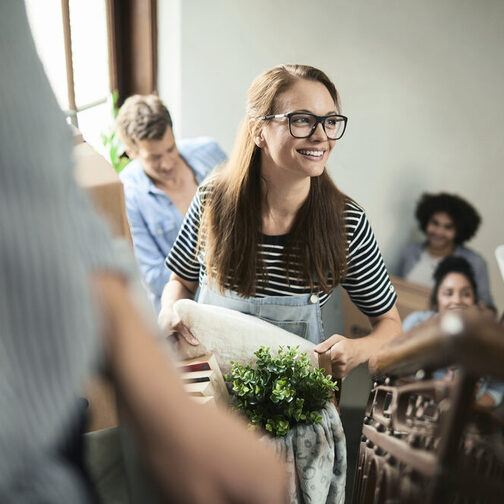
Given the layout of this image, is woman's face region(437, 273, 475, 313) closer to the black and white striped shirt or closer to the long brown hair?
the black and white striped shirt

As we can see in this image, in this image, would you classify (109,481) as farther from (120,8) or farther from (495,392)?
(120,8)

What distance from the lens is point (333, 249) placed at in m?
1.34

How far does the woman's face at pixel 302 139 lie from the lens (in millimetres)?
1269

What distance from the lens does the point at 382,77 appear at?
3213 millimetres

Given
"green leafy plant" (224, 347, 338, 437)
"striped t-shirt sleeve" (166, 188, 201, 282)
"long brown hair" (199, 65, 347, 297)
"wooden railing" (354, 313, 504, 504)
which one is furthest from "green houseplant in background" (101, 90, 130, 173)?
"wooden railing" (354, 313, 504, 504)

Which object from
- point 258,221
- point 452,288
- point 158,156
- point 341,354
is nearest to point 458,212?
point 452,288

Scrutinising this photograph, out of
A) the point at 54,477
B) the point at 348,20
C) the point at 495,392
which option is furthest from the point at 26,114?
the point at 348,20

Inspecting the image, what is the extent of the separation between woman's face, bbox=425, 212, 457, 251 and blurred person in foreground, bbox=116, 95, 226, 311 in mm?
1692

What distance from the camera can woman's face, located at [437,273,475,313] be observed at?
9.77 feet

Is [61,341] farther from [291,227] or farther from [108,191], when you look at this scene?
[291,227]

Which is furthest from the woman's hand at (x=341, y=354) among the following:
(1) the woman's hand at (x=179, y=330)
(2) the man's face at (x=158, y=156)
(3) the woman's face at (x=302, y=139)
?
(2) the man's face at (x=158, y=156)

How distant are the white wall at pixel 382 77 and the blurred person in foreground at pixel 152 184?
2.87 ft

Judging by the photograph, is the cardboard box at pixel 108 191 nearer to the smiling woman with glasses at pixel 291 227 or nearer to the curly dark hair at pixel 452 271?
the smiling woman with glasses at pixel 291 227

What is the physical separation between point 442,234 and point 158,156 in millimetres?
1928
